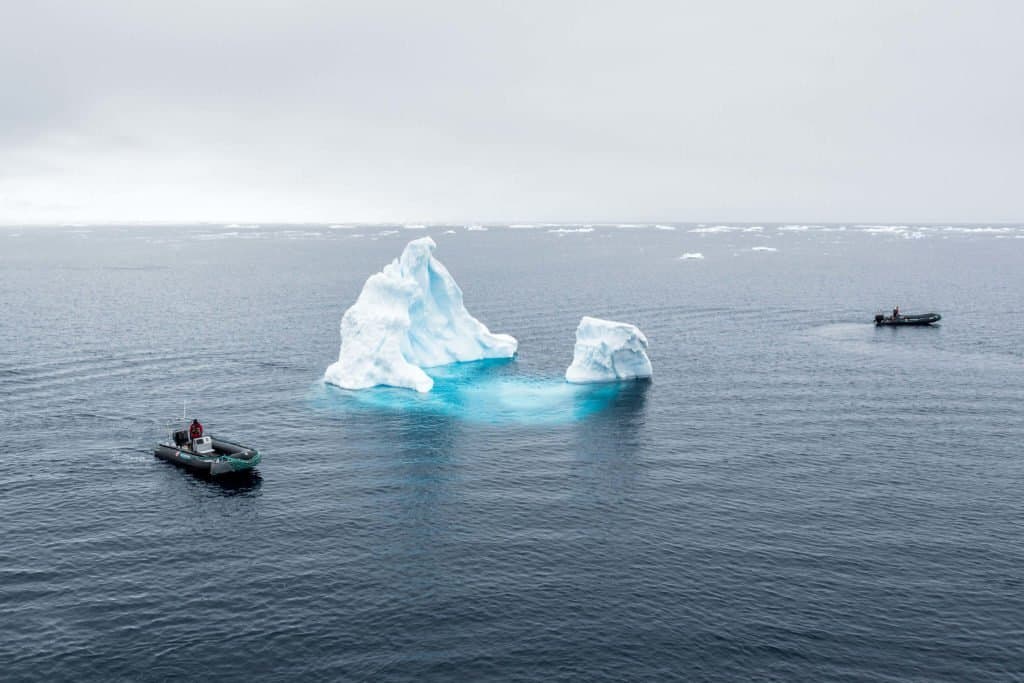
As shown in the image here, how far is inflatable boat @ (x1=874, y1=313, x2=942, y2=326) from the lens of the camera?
410 ft

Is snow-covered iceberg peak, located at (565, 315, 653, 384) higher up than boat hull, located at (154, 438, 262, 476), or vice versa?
snow-covered iceberg peak, located at (565, 315, 653, 384)

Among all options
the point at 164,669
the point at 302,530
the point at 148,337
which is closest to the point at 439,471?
the point at 302,530

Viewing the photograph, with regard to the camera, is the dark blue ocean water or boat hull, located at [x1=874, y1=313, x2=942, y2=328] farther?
boat hull, located at [x1=874, y1=313, x2=942, y2=328]

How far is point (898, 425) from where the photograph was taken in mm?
71188

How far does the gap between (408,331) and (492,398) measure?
21272 millimetres

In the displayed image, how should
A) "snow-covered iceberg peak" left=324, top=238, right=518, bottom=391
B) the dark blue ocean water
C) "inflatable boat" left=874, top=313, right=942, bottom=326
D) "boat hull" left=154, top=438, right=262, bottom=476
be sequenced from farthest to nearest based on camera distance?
"inflatable boat" left=874, top=313, right=942, bottom=326
"snow-covered iceberg peak" left=324, top=238, right=518, bottom=391
"boat hull" left=154, top=438, right=262, bottom=476
the dark blue ocean water

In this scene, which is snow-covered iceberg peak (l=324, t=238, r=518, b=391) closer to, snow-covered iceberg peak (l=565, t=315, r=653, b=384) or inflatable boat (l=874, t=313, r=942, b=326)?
snow-covered iceberg peak (l=565, t=315, r=653, b=384)

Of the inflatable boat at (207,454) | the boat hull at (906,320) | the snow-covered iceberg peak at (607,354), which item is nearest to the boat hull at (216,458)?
the inflatable boat at (207,454)

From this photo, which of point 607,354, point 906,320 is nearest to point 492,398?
point 607,354

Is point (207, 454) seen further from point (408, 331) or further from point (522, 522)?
point (408, 331)

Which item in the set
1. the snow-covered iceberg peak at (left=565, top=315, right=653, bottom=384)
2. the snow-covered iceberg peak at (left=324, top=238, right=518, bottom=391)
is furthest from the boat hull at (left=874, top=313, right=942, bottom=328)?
the snow-covered iceberg peak at (left=324, top=238, right=518, bottom=391)

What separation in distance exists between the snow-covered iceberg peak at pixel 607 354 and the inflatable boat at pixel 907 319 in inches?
2259

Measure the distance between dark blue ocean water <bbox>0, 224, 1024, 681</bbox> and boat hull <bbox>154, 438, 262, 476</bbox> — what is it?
166cm

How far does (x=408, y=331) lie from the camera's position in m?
98.8
